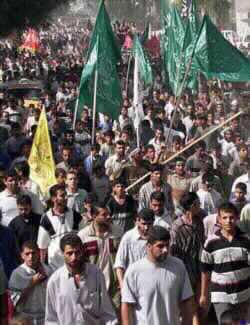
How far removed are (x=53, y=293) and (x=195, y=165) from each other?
229 inches

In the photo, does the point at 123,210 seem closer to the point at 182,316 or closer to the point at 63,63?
the point at 182,316

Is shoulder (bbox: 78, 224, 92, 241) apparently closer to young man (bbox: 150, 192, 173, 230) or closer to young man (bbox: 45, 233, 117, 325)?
young man (bbox: 150, 192, 173, 230)

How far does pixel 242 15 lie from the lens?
70.2 m

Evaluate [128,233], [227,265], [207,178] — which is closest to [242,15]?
[207,178]

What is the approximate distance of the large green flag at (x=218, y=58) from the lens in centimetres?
1349

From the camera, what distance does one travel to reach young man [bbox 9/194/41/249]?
8.85 m

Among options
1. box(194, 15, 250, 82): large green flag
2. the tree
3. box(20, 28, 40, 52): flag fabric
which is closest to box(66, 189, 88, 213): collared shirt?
box(194, 15, 250, 82): large green flag

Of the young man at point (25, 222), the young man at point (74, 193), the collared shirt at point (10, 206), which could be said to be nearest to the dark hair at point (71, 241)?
the young man at point (25, 222)

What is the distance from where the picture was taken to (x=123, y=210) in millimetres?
9219

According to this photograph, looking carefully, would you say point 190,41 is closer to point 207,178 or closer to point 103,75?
point 103,75

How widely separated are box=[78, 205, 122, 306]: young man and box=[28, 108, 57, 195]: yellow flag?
9.16 feet

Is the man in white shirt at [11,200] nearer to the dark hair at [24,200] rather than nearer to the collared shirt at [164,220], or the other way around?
the dark hair at [24,200]

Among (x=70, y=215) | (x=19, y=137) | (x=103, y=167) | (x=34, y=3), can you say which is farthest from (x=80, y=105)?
(x=34, y=3)

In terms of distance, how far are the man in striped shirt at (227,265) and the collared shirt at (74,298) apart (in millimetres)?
1110
